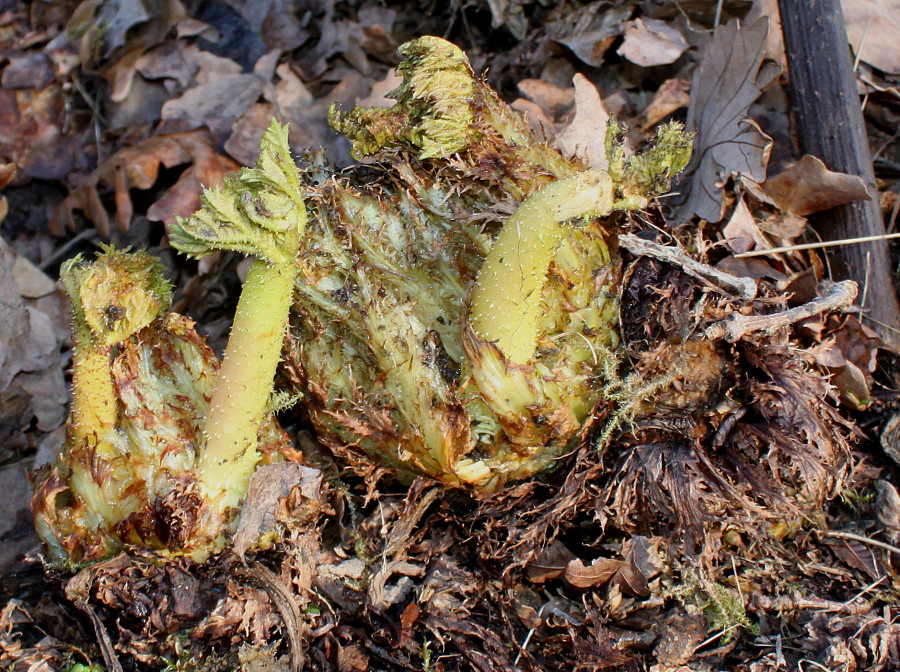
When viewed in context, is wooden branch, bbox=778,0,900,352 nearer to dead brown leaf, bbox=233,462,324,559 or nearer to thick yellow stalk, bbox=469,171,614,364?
thick yellow stalk, bbox=469,171,614,364

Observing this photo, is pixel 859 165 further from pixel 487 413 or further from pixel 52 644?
pixel 52 644

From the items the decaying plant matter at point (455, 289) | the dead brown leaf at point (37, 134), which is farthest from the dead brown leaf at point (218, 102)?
the decaying plant matter at point (455, 289)

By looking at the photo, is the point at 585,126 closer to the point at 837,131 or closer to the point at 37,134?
the point at 837,131

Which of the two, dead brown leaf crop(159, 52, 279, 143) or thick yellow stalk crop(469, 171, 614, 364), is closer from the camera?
thick yellow stalk crop(469, 171, 614, 364)

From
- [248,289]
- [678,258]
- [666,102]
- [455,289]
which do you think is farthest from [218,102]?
[678,258]

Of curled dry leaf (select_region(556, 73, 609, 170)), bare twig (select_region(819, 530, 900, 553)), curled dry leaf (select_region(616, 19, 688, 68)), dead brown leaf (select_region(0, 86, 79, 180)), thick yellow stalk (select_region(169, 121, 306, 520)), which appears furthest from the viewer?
dead brown leaf (select_region(0, 86, 79, 180))

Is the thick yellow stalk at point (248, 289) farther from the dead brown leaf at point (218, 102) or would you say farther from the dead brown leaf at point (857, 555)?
the dead brown leaf at point (857, 555)

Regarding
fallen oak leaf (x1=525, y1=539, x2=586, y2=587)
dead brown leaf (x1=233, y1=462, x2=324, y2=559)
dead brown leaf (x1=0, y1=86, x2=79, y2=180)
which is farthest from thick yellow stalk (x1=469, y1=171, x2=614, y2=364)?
dead brown leaf (x1=0, y1=86, x2=79, y2=180)
